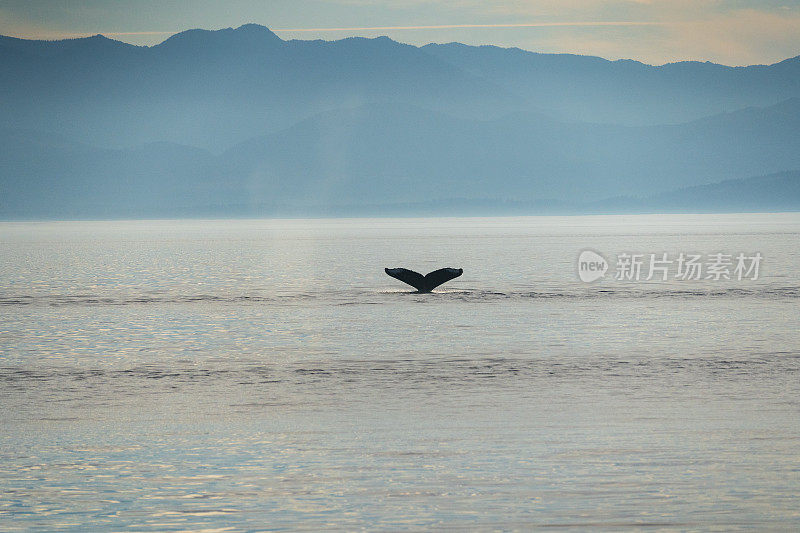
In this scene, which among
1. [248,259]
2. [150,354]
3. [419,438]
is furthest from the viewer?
[248,259]

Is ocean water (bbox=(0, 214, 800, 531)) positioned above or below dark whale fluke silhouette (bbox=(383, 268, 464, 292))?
below

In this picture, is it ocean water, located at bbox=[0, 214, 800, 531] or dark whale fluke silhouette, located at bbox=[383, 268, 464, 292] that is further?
dark whale fluke silhouette, located at bbox=[383, 268, 464, 292]

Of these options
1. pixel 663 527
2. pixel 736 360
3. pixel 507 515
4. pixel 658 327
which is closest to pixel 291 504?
pixel 507 515

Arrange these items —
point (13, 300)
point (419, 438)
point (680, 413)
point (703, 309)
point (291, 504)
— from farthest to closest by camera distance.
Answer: point (13, 300)
point (703, 309)
point (680, 413)
point (419, 438)
point (291, 504)

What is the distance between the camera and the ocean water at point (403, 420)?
13578 mm

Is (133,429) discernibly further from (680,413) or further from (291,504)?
(680,413)

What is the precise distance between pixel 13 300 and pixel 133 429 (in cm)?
3432

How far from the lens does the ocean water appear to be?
44.5 feet

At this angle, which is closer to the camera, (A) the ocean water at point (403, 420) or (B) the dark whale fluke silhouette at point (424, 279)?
(A) the ocean water at point (403, 420)

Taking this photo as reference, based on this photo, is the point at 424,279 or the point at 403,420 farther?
the point at 424,279

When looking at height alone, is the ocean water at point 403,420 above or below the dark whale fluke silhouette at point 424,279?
below

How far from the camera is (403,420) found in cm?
1922

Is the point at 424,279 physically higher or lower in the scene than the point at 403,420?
higher

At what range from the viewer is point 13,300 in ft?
166
